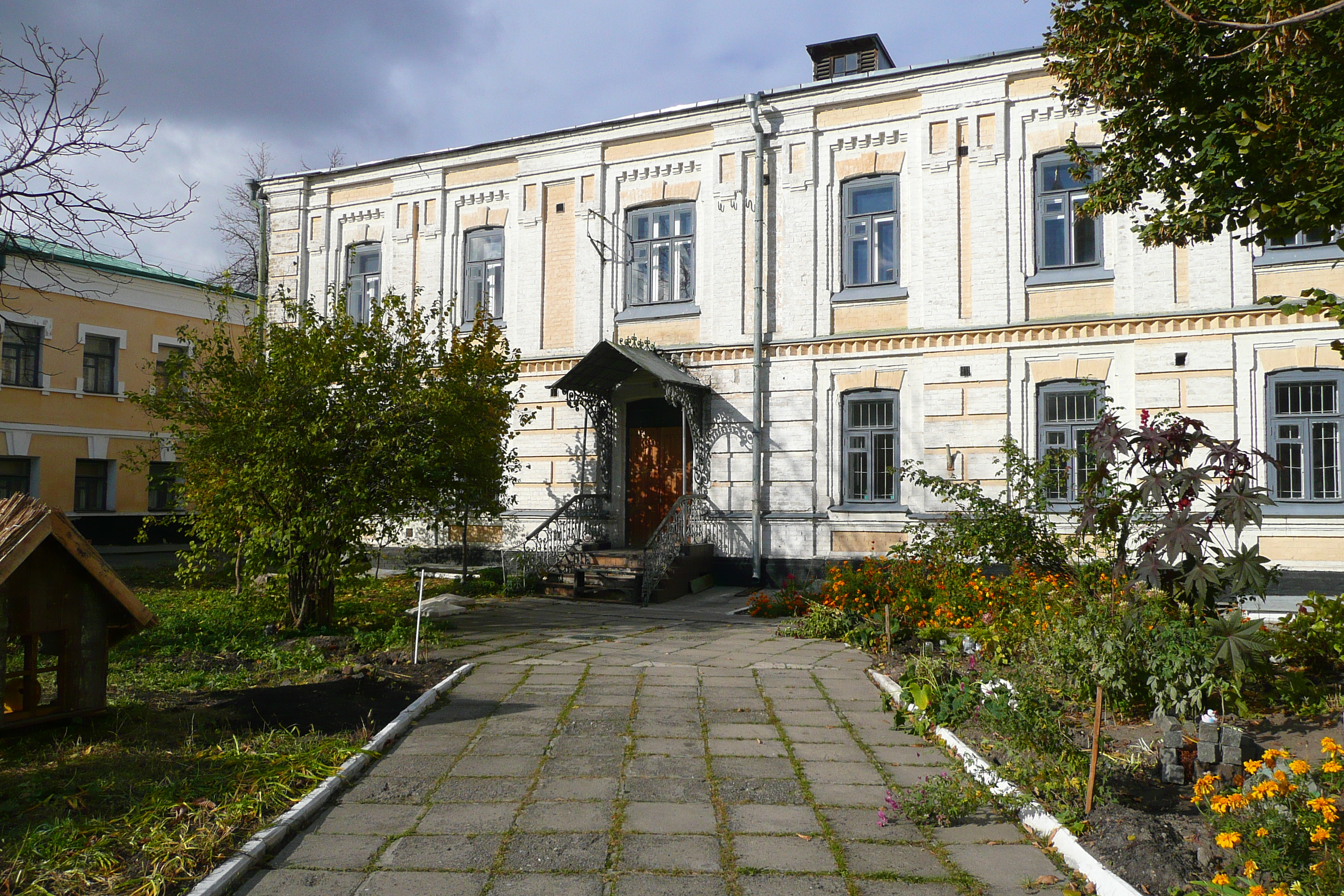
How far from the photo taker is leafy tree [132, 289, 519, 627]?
30.4 feet

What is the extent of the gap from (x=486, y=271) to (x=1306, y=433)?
13401 mm

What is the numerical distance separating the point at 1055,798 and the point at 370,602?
10.0 meters

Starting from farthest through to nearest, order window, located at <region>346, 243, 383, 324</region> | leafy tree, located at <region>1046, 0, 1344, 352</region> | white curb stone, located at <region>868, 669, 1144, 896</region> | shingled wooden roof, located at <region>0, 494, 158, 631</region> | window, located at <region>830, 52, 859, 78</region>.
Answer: window, located at <region>346, 243, 383, 324</region>, window, located at <region>830, 52, 859, 78</region>, leafy tree, located at <region>1046, 0, 1344, 352</region>, shingled wooden roof, located at <region>0, 494, 158, 631</region>, white curb stone, located at <region>868, 669, 1144, 896</region>

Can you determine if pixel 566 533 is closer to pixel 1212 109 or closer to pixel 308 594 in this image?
pixel 308 594

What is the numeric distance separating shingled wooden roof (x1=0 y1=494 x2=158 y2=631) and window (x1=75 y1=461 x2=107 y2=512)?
17824 millimetres

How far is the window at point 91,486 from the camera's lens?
2097 cm

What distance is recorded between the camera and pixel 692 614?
12.3 metres

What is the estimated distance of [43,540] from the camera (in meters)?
5.31

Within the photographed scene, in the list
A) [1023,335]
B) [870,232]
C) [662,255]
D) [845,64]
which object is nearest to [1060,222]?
[1023,335]

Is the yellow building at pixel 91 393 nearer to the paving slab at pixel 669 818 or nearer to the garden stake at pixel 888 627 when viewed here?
the garden stake at pixel 888 627

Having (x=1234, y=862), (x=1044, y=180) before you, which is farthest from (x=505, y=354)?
(x=1234, y=862)

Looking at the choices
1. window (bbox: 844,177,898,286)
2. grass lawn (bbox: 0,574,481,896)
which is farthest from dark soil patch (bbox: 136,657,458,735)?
window (bbox: 844,177,898,286)

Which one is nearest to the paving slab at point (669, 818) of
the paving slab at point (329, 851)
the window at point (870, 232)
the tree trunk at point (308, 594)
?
the paving slab at point (329, 851)

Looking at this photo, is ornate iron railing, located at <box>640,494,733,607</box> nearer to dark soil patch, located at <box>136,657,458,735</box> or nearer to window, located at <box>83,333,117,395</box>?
dark soil patch, located at <box>136,657,458,735</box>
